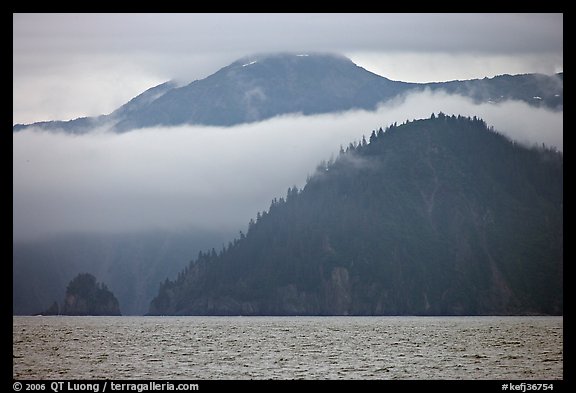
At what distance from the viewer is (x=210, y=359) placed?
106m
